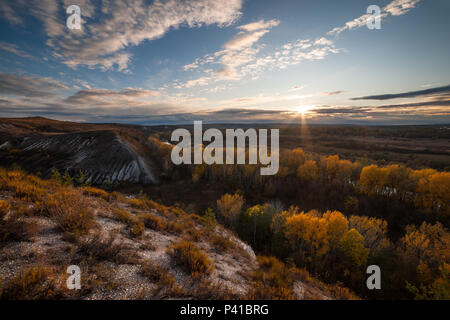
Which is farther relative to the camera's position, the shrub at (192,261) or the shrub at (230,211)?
the shrub at (230,211)

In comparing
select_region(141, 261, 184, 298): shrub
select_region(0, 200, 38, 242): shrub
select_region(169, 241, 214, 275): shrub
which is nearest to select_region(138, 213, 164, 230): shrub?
select_region(169, 241, 214, 275): shrub

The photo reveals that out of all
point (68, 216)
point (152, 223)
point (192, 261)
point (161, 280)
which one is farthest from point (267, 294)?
point (68, 216)

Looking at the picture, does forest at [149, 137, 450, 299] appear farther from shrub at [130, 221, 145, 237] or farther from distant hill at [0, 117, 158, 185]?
shrub at [130, 221, 145, 237]

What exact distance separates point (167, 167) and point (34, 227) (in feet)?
193

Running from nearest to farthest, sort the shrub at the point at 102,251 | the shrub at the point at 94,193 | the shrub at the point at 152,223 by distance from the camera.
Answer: the shrub at the point at 102,251 < the shrub at the point at 152,223 < the shrub at the point at 94,193

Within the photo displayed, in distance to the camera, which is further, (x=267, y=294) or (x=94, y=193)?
(x=94, y=193)

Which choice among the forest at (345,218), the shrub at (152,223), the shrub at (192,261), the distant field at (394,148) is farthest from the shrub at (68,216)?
the distant field at (394,148)

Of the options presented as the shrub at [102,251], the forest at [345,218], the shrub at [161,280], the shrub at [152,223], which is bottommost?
the forest at [345,218]

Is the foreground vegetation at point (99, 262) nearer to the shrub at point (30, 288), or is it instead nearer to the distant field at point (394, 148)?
the shrub at point (30, 288)

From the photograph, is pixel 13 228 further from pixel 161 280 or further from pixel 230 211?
pixel 230 211
